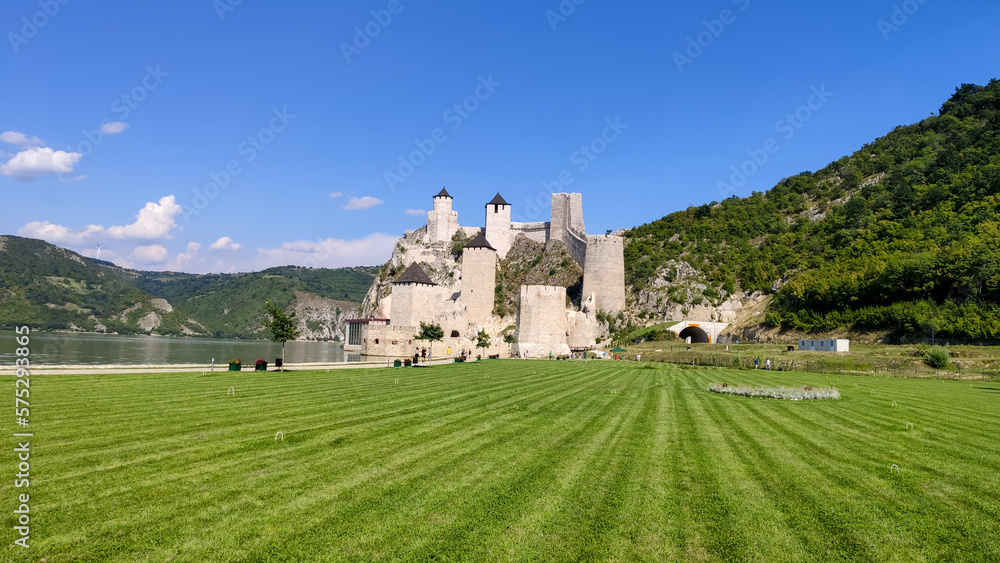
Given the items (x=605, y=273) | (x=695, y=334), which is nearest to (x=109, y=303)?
(x=605, y=273)

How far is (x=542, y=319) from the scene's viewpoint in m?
61.8

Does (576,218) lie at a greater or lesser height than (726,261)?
greater

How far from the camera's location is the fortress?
61.8 metres

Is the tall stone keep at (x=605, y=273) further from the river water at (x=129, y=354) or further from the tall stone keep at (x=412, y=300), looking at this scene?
the river water at (x=129, y=354)

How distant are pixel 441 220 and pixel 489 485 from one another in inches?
3533

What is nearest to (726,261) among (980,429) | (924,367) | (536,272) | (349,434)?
(536,272)

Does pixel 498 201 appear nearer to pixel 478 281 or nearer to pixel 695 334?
pixel 478 281

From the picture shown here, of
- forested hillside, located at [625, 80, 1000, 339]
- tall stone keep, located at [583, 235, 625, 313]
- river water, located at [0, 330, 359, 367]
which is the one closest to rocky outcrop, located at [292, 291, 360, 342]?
river water, located at [0, 330, 359, 367]

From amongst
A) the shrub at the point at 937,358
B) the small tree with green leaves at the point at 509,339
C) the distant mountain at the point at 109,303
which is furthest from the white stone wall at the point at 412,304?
the distant mountain at the point at 109,303

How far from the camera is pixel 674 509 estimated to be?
6.69 metres

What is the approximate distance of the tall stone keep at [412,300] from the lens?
65812mm

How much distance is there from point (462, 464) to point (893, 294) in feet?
188

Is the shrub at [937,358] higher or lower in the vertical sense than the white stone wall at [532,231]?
lower

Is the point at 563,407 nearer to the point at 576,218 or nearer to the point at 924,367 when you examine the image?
the point at 924,367
